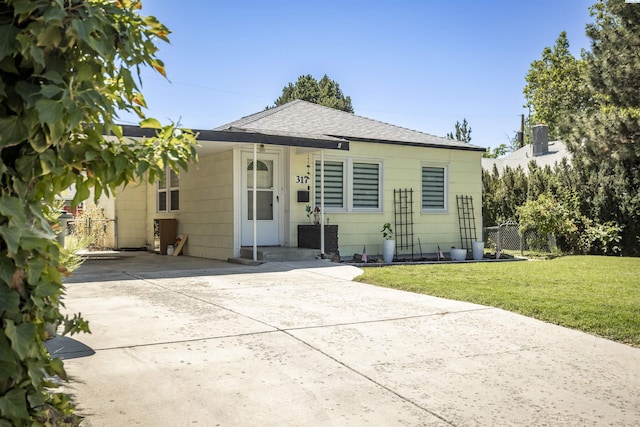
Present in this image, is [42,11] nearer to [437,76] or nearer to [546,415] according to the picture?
[546,415]

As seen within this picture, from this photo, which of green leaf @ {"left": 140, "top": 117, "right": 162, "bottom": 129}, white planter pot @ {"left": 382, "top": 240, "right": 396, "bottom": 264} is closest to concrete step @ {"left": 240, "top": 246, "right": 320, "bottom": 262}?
white planter pot @ {"left": 382, "top": 240, "right": 396, "bottom": 264}

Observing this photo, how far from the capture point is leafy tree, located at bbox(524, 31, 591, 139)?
33625mm

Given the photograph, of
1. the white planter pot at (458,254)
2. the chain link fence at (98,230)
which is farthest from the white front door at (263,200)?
the chain link fence at (98,230)

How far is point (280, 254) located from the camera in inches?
450

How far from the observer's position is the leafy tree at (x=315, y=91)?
44.4m

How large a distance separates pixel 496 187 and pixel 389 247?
8.31m

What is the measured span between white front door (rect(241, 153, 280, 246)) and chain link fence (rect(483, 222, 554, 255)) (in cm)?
716

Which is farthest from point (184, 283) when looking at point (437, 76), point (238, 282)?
point (437, 76)

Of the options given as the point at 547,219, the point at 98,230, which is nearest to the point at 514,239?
the point at 547,219

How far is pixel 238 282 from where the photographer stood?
8367 mm

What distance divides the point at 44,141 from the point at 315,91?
146ft

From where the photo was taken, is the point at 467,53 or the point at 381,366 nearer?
the point at 381,366

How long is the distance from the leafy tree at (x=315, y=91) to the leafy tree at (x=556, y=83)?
48.7ft

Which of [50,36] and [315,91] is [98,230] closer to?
[50,36]
